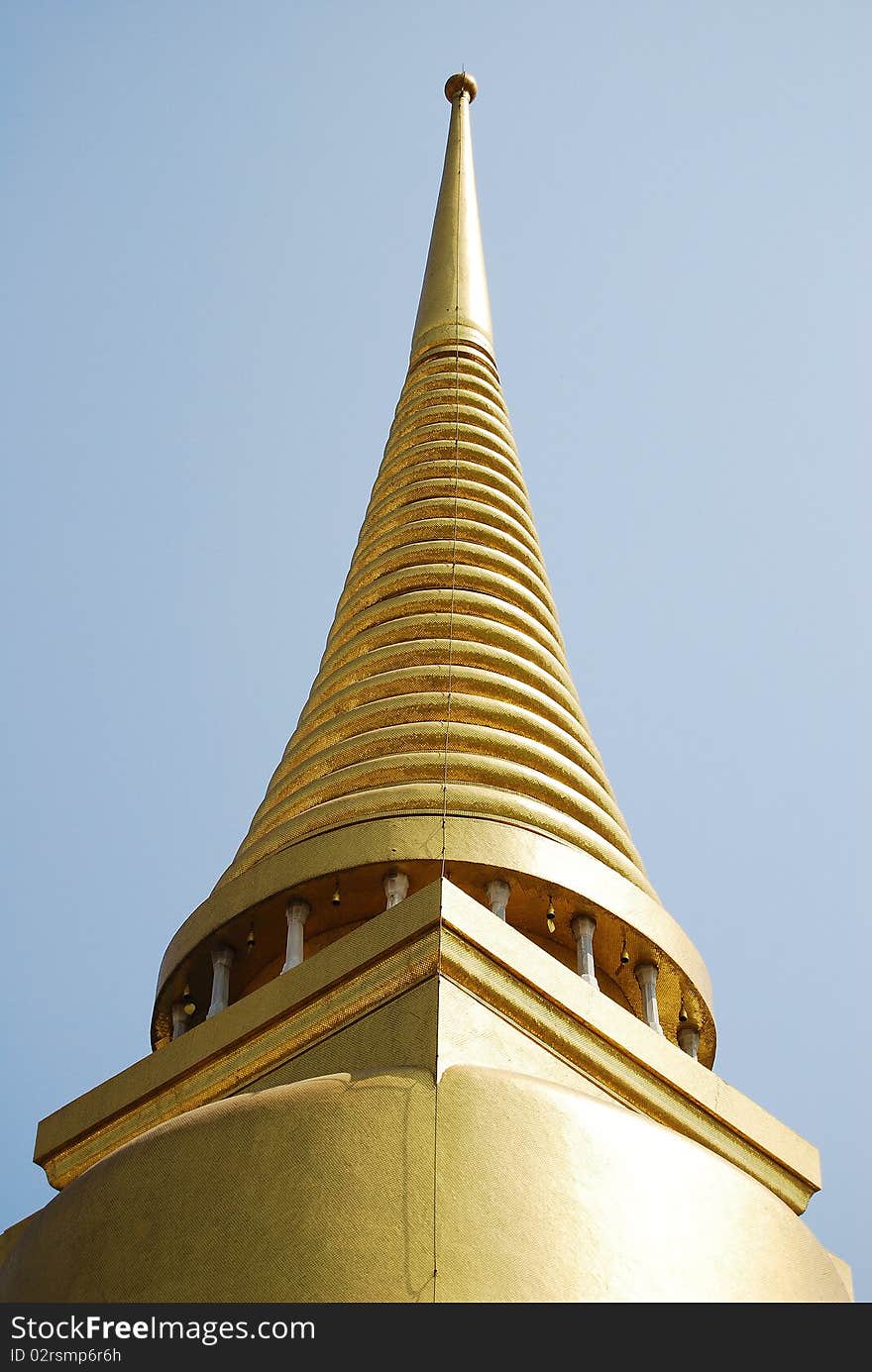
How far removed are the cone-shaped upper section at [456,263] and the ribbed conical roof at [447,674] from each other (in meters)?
1.11

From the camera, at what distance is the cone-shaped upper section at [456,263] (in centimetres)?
1595

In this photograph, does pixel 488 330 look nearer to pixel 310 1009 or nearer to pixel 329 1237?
pixel 310 1009

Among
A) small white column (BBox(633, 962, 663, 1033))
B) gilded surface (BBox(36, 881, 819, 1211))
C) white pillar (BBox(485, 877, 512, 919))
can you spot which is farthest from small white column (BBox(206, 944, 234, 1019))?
small white column (BBox(633, 962, 663, 1033))

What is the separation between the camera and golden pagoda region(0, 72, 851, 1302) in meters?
6.43

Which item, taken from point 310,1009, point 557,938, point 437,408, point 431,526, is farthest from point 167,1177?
point 437,408

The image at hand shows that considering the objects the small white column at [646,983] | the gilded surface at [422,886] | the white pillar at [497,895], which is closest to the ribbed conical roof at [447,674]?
the gilded surface at [422,886]

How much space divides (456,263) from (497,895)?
9133 millimetres

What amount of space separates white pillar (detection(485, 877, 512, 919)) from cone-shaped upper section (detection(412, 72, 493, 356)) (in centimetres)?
756

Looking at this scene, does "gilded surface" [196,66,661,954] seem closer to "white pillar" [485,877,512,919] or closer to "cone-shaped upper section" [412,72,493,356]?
"white pillar" [485,877,512,919]

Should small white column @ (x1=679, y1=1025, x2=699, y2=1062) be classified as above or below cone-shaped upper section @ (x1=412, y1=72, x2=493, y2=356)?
below

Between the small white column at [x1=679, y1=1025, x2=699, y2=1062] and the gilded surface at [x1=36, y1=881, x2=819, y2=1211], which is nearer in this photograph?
the gilded surface at [x1=36, y1=881, x2=819, y2=1211]

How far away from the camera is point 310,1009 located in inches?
313

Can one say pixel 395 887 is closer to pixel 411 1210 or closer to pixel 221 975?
pixel 221 975

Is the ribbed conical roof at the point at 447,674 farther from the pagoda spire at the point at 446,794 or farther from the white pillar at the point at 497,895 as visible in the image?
the white pillar at the point at 497,895
